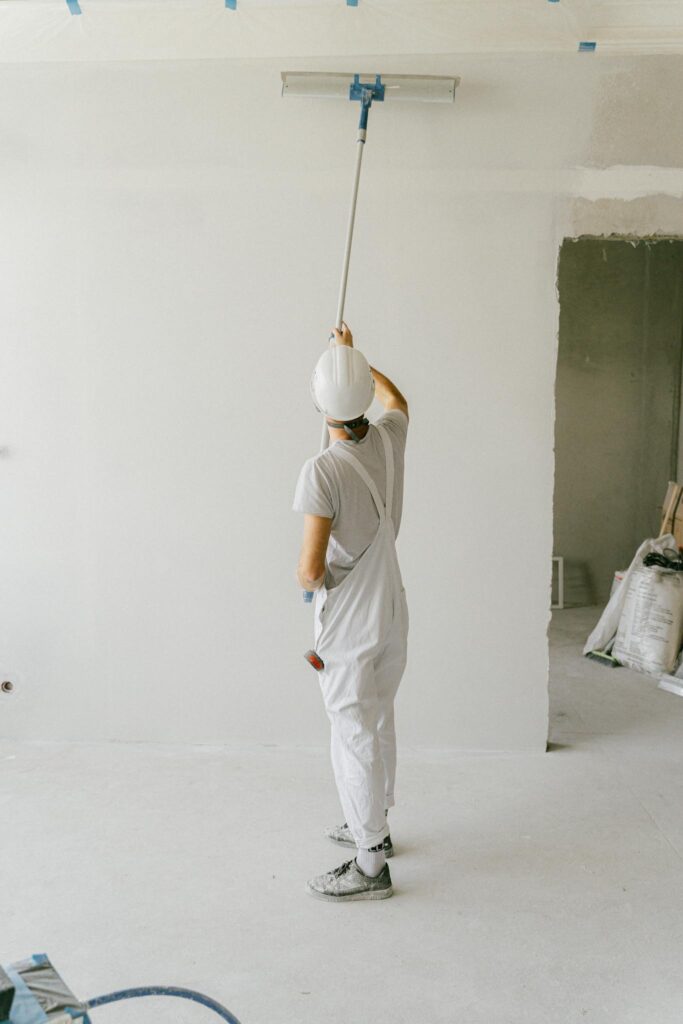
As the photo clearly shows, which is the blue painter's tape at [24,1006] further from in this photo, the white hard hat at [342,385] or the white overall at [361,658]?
the white hard hat at [342,385]

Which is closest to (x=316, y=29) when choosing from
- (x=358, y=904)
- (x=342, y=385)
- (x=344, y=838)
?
(x=342, y=385)

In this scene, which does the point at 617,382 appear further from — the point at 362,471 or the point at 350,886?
the point at 350,886

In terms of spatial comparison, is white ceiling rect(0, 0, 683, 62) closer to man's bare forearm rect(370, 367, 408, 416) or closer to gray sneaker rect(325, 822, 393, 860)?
man's bare forearm rect(370, 367, 408, 416)

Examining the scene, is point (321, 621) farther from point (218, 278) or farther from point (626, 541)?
point (626, 541)

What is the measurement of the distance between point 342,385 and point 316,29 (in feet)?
4.82

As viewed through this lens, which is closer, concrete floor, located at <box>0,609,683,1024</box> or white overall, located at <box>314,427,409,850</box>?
concrete floor, located at <box>0,609,683,1024</box>

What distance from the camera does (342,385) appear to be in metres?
2.06

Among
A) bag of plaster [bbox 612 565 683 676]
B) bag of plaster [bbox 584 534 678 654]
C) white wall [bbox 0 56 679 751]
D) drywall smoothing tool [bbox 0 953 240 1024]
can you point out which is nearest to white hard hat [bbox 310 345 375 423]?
white wall [bbox 0 56 679 751]

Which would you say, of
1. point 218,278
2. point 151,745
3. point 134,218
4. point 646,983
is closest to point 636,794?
point 646,983

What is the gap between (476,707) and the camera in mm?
3074

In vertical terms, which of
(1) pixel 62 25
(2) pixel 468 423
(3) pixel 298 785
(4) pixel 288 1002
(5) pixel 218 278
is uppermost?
(1) pixel 62 25

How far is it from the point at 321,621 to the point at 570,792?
113 centimetres

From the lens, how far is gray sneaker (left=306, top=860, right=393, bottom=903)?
213 cm

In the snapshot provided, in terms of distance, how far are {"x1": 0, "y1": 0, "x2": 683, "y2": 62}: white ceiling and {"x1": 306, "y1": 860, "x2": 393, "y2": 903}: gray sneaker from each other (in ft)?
8.12
